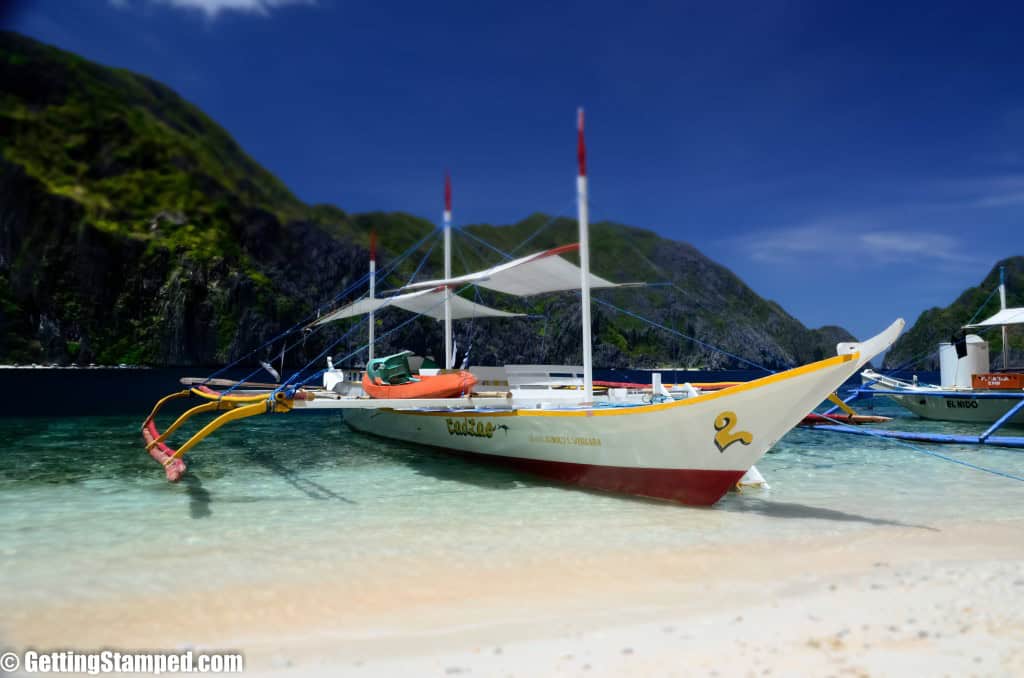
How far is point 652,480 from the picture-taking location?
418 inches

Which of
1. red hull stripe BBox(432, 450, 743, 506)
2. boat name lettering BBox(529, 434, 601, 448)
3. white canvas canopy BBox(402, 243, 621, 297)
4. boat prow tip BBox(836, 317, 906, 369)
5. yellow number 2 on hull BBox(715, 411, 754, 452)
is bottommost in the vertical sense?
red hull stripe BBox(432, 450, 743, 506)

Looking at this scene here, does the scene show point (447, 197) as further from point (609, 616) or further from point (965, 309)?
point (965, 309)

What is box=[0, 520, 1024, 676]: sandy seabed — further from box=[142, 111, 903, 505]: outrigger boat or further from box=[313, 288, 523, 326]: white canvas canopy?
box=[313, 288, 523, 326]: white canvas canopy

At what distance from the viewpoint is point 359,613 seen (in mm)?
5891

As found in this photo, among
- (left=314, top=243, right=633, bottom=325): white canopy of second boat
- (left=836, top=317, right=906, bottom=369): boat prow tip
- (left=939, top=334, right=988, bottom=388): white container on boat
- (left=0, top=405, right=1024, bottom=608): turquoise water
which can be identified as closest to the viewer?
(left=0, top=405, right=1024, bottom=608): turquoise water

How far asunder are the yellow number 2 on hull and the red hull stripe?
0.51 meters

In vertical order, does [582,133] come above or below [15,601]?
above

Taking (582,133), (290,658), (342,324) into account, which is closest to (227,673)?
(290,658)

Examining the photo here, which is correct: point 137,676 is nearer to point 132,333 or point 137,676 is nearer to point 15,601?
point 15,601

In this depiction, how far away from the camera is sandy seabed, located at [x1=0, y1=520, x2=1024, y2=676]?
15.0ft

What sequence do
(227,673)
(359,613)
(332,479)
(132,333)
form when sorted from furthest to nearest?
(132,333) → (332,479) → (359,613) → (227,673)

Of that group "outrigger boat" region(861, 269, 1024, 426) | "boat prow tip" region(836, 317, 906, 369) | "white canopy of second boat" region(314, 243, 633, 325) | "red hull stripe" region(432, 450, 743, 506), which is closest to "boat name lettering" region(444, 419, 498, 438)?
"red hull stripe" region(432, 450, 743, 506)

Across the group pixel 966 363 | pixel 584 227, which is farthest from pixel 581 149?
pixel 966 363

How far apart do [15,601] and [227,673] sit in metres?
3.30
